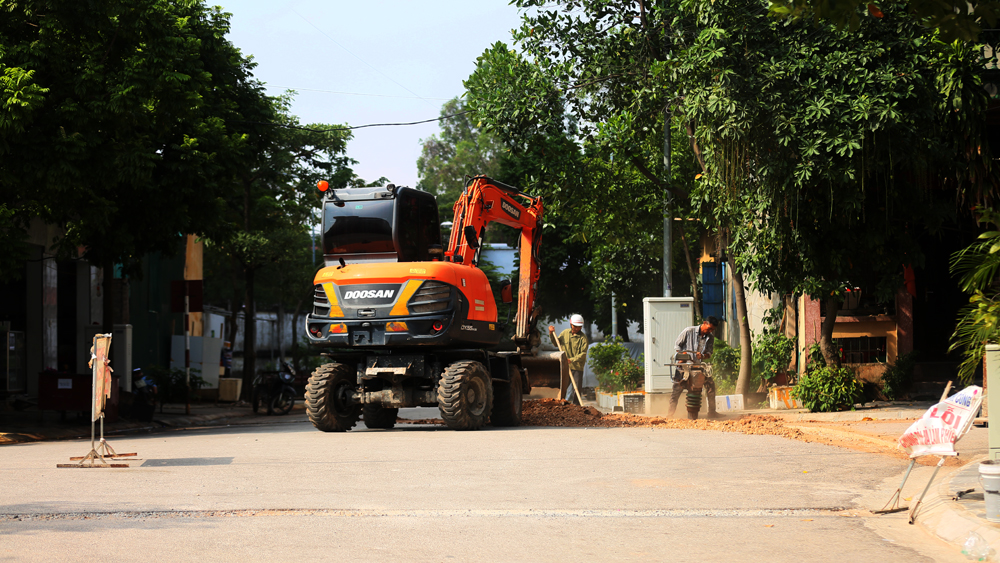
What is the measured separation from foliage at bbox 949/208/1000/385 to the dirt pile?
472cm

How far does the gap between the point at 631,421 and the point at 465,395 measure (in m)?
3.25

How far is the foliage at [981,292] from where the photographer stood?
7691mm

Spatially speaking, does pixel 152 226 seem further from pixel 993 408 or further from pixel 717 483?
pixel 993 408

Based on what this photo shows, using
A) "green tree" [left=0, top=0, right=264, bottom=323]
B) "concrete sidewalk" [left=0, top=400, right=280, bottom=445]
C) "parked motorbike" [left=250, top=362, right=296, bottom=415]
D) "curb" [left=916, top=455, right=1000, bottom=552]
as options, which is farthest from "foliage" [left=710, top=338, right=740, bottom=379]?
"curb" [left=916, top=455, right=1000, bottom=552]

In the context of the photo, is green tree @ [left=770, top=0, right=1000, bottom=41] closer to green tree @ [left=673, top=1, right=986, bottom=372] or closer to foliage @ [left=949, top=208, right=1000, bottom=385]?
foliage @ [left=949, top=208, right=1000, bottom=385]

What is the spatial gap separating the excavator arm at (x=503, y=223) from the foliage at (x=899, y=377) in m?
6.35

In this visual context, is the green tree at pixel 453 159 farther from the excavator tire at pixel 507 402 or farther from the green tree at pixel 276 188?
the excavator tire at pixel 507 402

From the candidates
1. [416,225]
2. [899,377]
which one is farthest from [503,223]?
[899,377]

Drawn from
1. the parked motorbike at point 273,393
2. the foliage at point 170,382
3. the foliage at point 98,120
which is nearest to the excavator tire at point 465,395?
the foliage at point 98,120

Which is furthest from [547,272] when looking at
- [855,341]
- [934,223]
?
[934,223]

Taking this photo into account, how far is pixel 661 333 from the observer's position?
18.5m

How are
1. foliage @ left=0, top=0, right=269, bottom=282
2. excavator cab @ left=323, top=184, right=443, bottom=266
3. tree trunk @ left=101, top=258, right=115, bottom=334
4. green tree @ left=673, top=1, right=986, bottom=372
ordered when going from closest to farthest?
green tree @ left=673, top=1, right=986, bottom=372 → foliage @ left=0, top=0, right=269, bottom=282 → excavator cab @ left=323, top=184, right=443, bottom=266 → tree trunk @ left=101, top=258, right=115, bottom=334

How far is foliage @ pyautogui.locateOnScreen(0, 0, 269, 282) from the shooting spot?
14.4 meters

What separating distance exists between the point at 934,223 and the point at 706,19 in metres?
5.03
